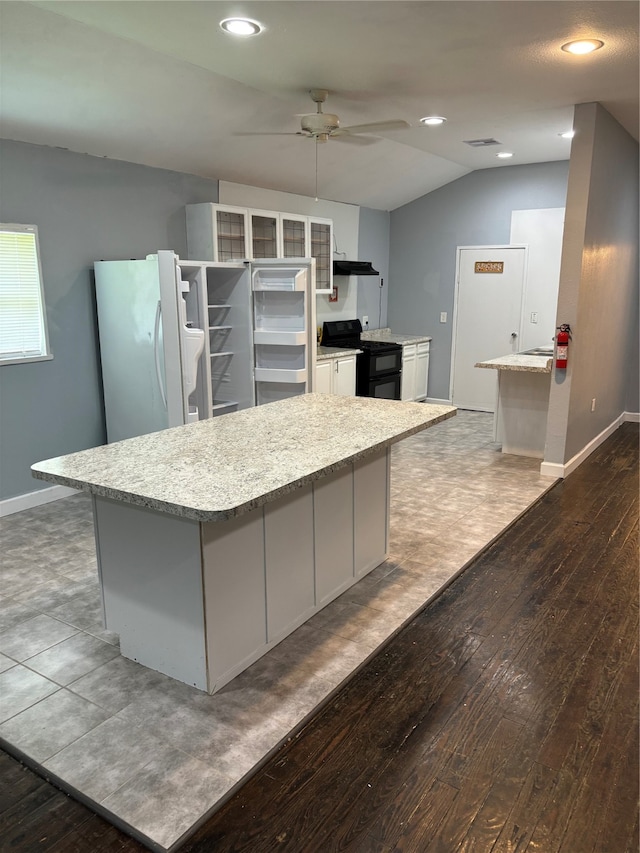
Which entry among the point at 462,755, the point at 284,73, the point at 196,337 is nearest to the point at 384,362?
the point at 196,337

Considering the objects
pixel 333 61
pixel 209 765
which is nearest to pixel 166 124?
pixel 333 61

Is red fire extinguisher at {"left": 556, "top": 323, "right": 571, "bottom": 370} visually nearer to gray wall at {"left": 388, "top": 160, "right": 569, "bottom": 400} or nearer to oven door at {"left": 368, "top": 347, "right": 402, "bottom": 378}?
oven door at {"left": 368, "top": 347, "right": 402, "bottom": 378}

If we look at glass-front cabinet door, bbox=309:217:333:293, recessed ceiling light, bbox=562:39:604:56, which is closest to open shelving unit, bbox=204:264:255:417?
glass-front cabinet door, bbox=309:217:333:293

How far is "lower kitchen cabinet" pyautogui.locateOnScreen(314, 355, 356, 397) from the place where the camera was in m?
6.11

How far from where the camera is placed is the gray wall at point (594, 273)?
4633mm

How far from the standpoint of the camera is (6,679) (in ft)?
8.33

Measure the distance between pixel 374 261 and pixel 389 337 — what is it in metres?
0.94

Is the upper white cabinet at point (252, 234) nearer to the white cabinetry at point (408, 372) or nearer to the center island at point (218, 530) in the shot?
the white cabinetry at point (408, 372)

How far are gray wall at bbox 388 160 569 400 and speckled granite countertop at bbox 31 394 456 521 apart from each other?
453cm

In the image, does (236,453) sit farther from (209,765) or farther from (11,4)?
(11,4)

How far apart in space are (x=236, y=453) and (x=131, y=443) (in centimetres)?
51

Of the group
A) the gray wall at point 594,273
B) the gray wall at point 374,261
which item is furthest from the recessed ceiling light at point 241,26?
the gray wall at point 374,261

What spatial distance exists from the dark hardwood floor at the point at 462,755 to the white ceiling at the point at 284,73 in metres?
2.71

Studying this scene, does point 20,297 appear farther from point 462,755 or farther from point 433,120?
point 462,755
